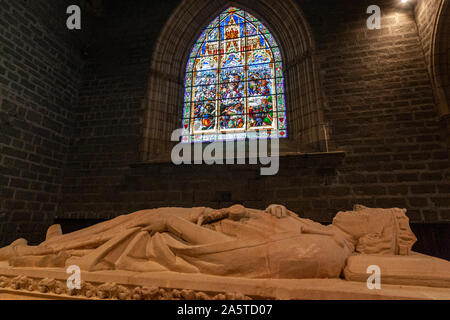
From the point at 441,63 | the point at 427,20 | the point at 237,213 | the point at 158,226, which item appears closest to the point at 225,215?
the point at 237,213

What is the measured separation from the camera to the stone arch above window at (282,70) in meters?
4.51

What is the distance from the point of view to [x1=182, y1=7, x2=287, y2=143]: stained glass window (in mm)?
4918

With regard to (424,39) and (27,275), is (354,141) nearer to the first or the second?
(424,39)

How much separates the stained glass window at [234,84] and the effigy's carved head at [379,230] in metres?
3.10

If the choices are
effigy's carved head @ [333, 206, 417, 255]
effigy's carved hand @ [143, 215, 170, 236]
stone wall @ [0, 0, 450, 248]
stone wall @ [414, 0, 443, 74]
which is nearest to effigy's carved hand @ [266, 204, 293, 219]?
effigy's carved head @ [333, 206, 417, 255]

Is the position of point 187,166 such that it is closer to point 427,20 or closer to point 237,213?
point 237,213

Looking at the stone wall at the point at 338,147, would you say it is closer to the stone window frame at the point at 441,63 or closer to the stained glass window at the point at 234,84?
the stone window frame at the point at 441,63

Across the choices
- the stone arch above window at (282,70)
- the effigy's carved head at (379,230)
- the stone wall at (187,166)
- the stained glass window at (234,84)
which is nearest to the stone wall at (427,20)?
the stone wall at (187,166)

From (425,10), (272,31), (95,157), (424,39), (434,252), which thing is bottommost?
(434,252)

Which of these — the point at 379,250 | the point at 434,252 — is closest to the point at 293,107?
the point at 434,252

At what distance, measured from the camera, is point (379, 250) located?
1622 mm

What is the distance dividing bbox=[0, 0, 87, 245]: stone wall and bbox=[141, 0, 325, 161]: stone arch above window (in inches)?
74.7

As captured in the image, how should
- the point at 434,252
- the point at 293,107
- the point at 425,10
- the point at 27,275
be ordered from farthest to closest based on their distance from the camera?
the point at 293,107
the point at 425,10
the point at 434,252
the point at 27,275
